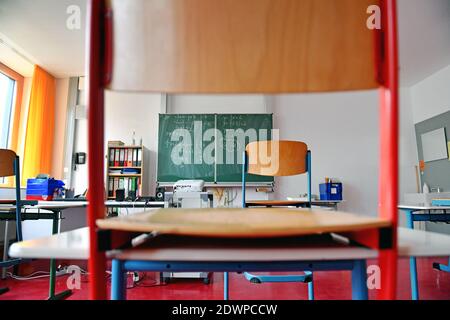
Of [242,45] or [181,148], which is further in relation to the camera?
[181,148]

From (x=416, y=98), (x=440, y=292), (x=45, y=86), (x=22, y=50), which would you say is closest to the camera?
(x=440, y=292)

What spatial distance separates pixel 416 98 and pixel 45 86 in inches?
262

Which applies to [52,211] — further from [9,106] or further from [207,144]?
[9,106]

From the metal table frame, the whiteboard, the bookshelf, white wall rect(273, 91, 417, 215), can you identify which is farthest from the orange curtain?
the whiteboard

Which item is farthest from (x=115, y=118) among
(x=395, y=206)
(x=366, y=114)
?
(x=395, y=206)

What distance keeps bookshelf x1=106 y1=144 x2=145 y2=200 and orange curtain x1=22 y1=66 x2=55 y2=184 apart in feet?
3.82

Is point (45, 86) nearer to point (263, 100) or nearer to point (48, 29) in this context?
point (48, 29)

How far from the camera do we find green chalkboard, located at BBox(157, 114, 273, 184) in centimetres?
476

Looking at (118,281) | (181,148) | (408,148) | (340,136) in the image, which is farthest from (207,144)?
(118,281)

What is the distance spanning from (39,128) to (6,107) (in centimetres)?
64

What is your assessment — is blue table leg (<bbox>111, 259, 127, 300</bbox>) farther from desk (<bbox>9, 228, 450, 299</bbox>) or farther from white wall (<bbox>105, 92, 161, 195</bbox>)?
white wall (<bbox>105, 92, 161, 195</bbox>)

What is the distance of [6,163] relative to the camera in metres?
2.17

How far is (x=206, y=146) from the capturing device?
15.7 ft
